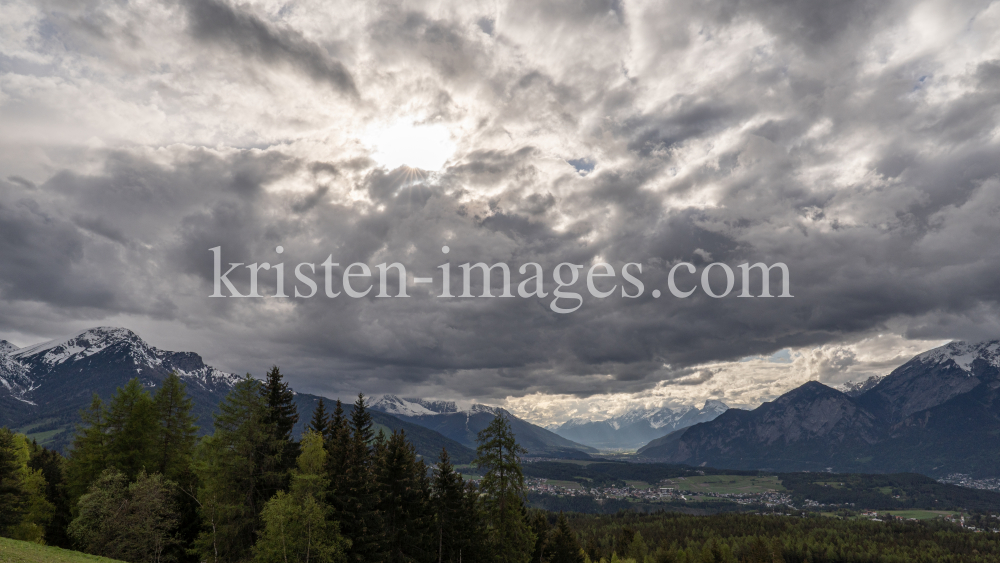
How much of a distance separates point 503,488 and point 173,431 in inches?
1776

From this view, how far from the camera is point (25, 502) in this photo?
2279 inches

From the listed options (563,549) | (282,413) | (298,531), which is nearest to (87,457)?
(282,413)

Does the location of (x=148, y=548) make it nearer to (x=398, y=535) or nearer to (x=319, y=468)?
(x=319, y=468)

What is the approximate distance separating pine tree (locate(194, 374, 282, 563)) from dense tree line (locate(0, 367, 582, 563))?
0.14 meters

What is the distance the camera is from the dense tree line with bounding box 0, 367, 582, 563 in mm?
49344

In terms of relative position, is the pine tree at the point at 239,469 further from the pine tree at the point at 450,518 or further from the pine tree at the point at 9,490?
the pine tree at the point at 9,490

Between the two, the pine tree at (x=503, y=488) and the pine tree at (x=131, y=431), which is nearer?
the pine tree at (x=503, y=488)

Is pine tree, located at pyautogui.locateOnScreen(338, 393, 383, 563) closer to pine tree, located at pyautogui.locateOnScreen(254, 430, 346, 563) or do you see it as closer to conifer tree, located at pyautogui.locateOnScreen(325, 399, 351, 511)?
conifer tree, located at pyautogui.locateOnScreen(325, 399, 351, 511)

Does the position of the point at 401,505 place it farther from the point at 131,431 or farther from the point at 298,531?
the point at 131,431

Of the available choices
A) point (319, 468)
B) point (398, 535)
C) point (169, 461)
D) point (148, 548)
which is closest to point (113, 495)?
point (148, 548)

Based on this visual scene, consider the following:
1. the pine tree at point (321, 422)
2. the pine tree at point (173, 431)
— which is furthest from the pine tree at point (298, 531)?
the pine tree at point (173, 431)

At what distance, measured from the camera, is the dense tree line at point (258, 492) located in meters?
49.3

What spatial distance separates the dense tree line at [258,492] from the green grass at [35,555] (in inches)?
354

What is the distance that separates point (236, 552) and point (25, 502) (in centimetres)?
2832
